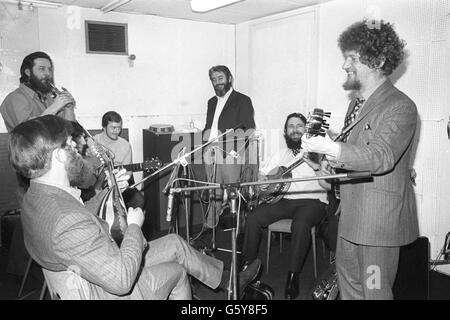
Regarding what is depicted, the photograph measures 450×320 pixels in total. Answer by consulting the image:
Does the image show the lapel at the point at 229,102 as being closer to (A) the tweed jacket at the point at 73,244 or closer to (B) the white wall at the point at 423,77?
(B) the white wall at the point at 423,77

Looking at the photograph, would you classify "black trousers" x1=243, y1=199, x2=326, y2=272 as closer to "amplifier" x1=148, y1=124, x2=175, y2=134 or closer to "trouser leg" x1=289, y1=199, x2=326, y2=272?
"trouser leg" x1=289, y1=199, x2=326, y2=272

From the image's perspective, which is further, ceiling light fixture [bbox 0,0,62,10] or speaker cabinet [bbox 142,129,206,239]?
speaker cabinet [bbox 142,129,206,239]

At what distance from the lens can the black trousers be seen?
2.96 m

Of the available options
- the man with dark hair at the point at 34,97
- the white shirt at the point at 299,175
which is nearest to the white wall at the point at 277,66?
the white shirt at the point at 299,175

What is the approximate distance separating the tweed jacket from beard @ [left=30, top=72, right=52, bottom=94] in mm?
2188

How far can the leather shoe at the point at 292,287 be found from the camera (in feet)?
9.24

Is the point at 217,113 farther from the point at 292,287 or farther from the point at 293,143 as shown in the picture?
the point at 292,287

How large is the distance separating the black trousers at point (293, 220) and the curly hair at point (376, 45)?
153 centimetres

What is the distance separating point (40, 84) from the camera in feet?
11.2

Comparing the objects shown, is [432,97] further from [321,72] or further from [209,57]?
[209,57]

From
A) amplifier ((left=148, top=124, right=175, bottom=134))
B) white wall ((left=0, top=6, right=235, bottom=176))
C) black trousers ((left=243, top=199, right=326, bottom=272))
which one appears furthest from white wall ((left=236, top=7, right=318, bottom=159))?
black trousers ((left=243, top=199, right=326, bottom=272))

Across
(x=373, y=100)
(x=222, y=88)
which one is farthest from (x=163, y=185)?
(x=373, y=100)

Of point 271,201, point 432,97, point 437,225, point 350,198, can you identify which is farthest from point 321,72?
point 350,198

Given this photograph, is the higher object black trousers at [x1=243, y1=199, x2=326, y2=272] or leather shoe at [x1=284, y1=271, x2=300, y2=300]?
black trousers at [x1=243, y1=199, x2=326, y2=272]
